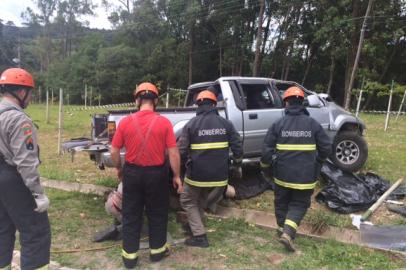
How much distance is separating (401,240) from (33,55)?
6106cm

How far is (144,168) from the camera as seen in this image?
393 cm

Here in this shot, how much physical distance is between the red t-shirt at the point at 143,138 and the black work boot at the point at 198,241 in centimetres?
119

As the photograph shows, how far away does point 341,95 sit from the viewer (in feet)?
108

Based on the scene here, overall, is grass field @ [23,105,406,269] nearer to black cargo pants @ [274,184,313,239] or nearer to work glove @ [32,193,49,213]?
black cargo pants @ [274,184,313,239]

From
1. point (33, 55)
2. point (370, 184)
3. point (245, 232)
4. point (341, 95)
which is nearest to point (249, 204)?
point (245, 232)

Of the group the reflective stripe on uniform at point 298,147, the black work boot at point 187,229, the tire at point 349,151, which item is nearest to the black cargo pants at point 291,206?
Result: the reflective stripe on uniform at point 298,147

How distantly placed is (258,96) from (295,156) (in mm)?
2632

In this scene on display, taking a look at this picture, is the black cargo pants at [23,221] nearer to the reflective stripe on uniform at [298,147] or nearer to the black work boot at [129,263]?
the black work boot at [129,263]

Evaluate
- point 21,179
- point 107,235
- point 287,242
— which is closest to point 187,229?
point 107,235

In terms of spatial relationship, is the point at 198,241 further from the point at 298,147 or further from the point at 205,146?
the point at 298,147

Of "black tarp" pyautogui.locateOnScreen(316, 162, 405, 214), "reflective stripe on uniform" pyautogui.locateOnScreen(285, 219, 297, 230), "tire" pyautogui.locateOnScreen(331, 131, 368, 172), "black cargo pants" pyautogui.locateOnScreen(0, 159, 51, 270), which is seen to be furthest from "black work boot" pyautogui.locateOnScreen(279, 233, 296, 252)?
"tire" pyautogui.locateOnScreen(331, 131, 368, 172)

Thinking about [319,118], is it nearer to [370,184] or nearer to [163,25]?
→ [370,184]

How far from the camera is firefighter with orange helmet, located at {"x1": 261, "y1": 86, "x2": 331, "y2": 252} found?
4.48 m

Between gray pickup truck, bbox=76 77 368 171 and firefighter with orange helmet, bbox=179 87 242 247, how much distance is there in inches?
44.1
